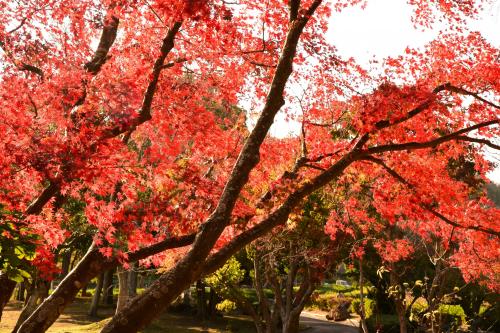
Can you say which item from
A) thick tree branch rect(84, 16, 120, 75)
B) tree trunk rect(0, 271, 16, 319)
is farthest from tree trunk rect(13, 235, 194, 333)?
thick tree branch rect(84, 16, 120, 75)

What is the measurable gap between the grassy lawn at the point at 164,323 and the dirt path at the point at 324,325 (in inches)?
129

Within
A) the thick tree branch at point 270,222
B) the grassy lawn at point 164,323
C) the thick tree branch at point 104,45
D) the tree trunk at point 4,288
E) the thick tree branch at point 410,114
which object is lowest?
the grassy lawn at point 164,323

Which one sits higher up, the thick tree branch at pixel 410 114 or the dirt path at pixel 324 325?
the thick tree branch at pixel 410 114

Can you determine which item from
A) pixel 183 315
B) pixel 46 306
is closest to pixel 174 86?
pixel 46 306

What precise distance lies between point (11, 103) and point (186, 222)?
3.65 meters

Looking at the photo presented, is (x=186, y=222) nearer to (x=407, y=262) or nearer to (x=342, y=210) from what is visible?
(x=342, y=210)

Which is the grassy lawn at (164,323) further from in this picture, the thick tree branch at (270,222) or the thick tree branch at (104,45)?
the thick tree branch at (270,222)

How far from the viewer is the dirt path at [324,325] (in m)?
24.7

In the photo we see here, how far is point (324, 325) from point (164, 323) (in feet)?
30.0

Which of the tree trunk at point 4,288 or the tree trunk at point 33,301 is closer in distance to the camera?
the tree trunk at point 4,288

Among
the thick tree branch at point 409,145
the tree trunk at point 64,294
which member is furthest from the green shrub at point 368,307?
the tree trunk at point 64,294

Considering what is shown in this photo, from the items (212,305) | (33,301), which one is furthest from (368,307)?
Result: (33,301)

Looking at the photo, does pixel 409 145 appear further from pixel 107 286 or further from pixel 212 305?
pixel 107 286

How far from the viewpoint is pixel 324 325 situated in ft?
88.2
